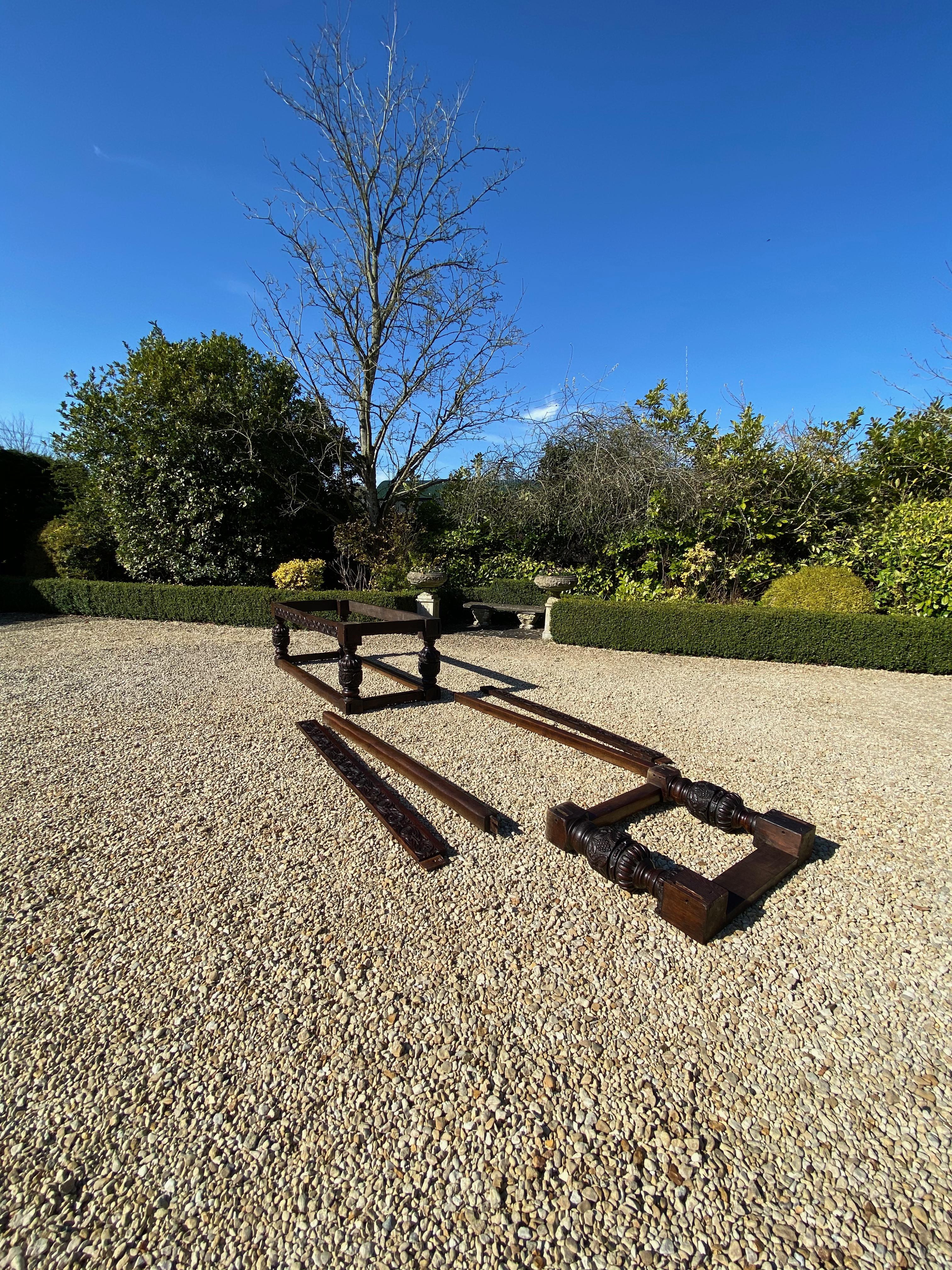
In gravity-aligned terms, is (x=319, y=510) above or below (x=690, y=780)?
above

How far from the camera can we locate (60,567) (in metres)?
11.3

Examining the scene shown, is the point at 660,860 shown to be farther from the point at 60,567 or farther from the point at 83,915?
the point at 60,567

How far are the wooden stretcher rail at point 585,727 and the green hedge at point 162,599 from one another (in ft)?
13.2

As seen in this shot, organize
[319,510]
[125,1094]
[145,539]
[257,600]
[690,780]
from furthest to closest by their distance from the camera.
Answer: [319,510] < [145,539] < [257,600] < [690,780] < [125,1094]

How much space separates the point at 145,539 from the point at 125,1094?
10.8m

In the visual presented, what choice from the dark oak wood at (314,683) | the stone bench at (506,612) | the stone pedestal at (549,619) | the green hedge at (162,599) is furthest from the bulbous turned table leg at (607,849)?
the stone bench at (506,612)

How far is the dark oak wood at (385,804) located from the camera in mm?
2449

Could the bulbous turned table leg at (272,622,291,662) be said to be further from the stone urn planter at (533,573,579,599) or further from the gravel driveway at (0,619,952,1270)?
the stone urn planter at (533,573,579,599)

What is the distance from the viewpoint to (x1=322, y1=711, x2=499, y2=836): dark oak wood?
8.82 ft

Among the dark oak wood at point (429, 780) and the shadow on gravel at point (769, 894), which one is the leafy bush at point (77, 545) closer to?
the dark oak wood at point (429, 780)

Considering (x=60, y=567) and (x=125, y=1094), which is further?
(x=60, y=567)

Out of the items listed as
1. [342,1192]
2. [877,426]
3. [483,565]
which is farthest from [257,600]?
[877,426]

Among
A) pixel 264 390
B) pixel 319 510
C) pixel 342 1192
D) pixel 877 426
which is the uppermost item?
pixel 264 390

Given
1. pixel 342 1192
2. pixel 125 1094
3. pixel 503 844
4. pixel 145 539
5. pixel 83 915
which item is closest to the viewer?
pixel 342 1192
